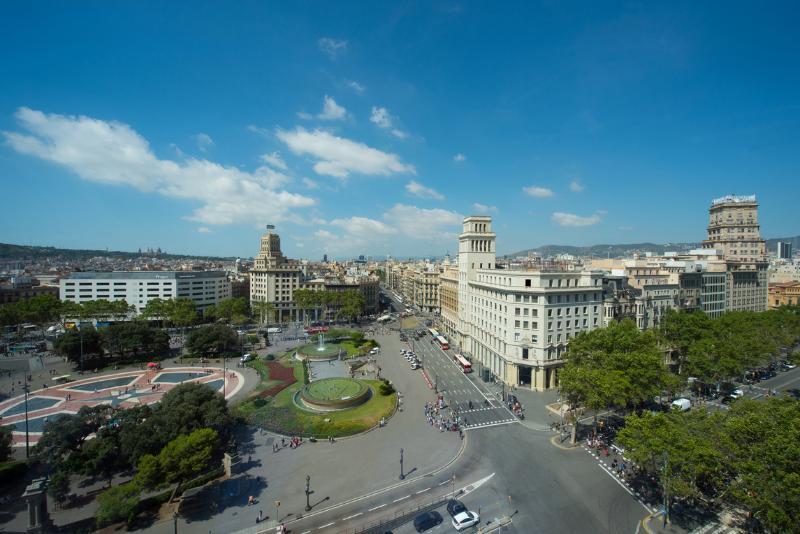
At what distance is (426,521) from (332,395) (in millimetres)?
29755

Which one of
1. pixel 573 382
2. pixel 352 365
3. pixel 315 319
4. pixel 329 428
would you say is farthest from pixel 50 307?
pixel 573 382

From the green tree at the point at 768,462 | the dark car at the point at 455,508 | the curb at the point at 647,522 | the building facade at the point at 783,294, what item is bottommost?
the curb at the point at 647,522

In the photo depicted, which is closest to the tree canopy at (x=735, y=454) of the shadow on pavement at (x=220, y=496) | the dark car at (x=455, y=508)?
the dark car at (x=455, y=508)

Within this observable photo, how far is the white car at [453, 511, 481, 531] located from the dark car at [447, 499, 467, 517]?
0.48 metres

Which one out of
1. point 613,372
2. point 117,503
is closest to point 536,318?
point 613,372

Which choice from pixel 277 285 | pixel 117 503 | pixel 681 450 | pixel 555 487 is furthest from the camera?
pixel 277 285

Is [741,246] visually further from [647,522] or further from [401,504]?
[401,504]

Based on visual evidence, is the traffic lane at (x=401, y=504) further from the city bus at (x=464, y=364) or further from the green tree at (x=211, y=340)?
the green tree at (x=211, y=340)

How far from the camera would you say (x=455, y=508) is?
101ft

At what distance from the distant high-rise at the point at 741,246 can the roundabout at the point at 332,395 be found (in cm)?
10216

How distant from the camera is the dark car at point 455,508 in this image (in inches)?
1197

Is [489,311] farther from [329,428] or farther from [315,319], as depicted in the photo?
[315,319]

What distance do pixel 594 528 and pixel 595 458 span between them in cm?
1228

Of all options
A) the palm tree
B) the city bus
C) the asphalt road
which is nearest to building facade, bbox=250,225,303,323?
the palm tree
